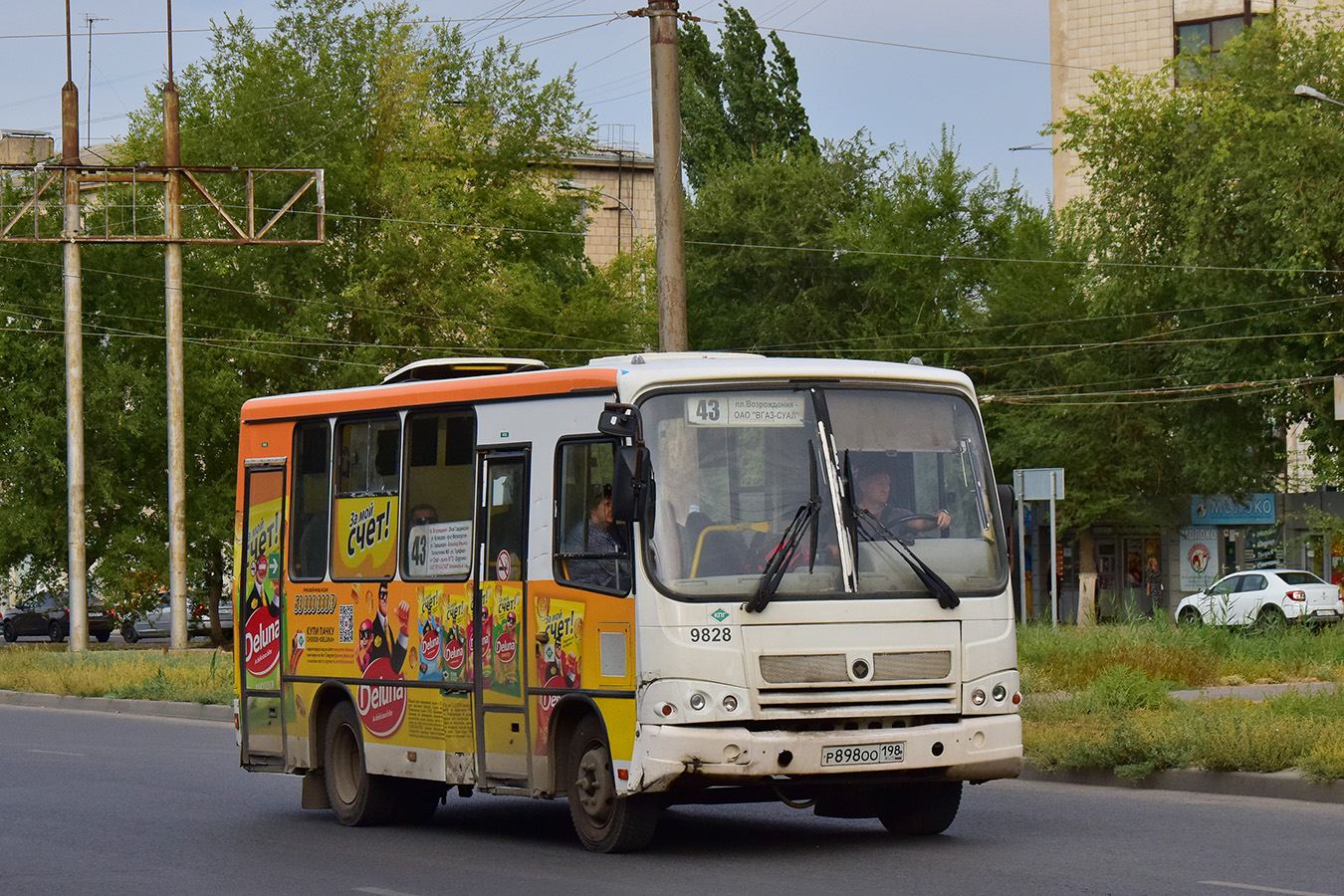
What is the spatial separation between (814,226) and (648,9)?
123 ft

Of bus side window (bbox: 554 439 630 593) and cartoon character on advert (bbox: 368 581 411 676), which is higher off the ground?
bus side window (bbox: 554 439 630 593)

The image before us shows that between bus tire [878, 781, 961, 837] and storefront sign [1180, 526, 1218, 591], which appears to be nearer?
bus tire [878, 781, 961, 837]

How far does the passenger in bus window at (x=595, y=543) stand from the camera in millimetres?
11133

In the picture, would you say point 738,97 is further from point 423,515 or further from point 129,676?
point 423,515

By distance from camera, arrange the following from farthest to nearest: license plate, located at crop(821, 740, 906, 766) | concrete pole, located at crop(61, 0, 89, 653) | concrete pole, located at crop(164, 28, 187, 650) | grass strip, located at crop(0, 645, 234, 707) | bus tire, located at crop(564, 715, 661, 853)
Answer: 1. concrete pole, located at crop(61, 0, 89, 653)
2. concrete pole, located at crop(164, 28, 187, 650)
3. grass strip, located at crop(0, 645, 234, 707)
4. bus tire, located at crop(564, 715, 661, 853)
5. license plate, located at crop(821, 740, 906, 766)

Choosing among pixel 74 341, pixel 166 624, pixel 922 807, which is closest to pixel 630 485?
pixel 922 807

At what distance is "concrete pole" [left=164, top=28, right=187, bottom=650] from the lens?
34.7 m

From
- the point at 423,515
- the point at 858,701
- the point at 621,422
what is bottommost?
the point at 858,701

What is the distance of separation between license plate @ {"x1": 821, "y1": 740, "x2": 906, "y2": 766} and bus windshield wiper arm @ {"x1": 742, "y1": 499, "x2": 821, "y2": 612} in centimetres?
84

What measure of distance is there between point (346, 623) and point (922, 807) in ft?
13.4

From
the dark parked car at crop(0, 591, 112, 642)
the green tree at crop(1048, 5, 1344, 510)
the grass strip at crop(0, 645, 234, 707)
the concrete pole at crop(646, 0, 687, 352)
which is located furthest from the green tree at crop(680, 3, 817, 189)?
the concrete pole at crop(646, 0, 687, 352)

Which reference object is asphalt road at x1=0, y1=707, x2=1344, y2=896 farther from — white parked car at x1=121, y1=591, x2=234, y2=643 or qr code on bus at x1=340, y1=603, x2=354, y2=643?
white parked car at x1=121, y1=591, x2=234, y2=643

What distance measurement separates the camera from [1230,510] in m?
54.6

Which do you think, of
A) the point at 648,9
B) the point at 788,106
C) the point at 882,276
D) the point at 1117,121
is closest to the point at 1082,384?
the point at 882,276
